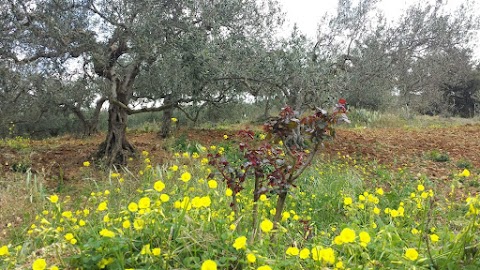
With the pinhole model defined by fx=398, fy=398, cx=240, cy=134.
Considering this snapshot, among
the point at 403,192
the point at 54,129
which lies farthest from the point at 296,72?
the point at 54,129

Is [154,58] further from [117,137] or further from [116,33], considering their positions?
[117,137]

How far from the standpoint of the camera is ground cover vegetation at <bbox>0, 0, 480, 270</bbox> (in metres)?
1.91

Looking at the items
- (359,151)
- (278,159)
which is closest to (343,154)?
(359,151)

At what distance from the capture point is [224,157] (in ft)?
10.00

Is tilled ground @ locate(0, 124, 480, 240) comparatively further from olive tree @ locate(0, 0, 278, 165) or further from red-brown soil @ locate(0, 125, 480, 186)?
olive tree @ locate(0, 0, 278, 165)

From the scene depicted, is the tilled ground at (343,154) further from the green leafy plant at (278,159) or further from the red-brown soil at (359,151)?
the green leafy plant at (278,159)

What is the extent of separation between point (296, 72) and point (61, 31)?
3.99 meters

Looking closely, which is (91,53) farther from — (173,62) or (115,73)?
(173,62)

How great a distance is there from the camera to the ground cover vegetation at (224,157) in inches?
75.4

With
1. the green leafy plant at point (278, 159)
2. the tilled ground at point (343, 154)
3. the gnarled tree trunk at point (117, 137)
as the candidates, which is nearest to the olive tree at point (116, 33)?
the gnarled tree trunk at point (117, 137)

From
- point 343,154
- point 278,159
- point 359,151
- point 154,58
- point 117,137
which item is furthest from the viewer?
point 359,151

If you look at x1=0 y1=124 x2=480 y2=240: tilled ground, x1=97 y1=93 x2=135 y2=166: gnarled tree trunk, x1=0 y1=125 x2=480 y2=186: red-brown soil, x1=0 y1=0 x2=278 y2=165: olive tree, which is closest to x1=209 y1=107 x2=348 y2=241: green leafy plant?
x1=0 y1=124 x2=480 y2=240: tilled ground

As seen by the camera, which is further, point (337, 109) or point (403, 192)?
point (403, 192)

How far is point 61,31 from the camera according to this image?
251 inches
